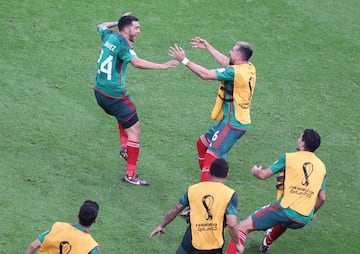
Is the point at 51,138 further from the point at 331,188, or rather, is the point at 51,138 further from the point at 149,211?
the point at 331,188

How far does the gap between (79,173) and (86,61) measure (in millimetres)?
3583

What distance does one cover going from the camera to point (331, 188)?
12156 mm

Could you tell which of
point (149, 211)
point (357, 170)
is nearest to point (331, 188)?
point (357, 170)

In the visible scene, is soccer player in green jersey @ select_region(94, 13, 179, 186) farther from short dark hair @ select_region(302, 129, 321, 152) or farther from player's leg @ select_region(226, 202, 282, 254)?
short dark hair @ select_region(302, 129, 321, 152)

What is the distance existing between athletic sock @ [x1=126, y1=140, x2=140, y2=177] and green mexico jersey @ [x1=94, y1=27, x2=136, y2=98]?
732 mm

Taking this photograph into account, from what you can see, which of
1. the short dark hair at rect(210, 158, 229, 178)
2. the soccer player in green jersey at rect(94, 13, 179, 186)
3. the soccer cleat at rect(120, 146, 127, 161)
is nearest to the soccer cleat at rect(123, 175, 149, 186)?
the soccer player in green jersey at rect(94, 13, 179, 186)

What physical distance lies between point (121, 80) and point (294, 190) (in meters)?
3.17

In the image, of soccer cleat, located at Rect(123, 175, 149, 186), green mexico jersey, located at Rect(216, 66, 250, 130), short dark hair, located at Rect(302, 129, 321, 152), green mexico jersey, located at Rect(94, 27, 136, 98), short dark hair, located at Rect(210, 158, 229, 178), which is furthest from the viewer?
soccer cleat, located at Rect(123, 175, 149, 186)

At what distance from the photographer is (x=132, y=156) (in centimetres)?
1147

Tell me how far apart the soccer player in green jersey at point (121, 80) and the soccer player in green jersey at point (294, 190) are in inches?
93.6

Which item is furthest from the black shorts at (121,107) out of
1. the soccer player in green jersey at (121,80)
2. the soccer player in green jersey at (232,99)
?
the soccer player in green jersey at (232,99)

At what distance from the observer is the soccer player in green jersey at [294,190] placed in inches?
377

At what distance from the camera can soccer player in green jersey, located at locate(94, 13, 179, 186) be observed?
11.1 metres


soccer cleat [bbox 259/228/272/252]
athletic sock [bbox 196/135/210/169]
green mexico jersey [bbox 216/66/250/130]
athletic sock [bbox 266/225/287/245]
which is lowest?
soccer cleat [bbox 259/228/272/252]
